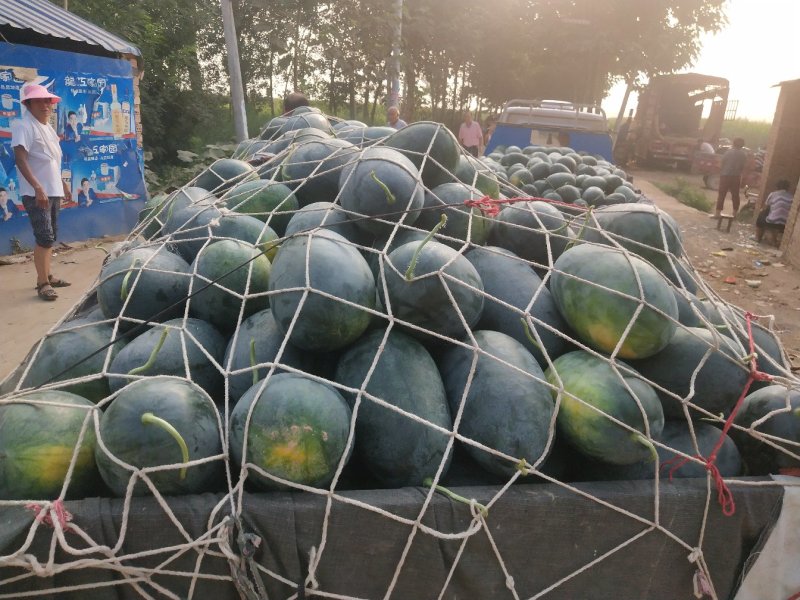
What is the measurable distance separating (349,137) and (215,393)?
2.11 m

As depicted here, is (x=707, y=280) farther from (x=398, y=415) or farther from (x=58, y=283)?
(x=58, y=283)

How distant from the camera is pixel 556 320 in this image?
188cm

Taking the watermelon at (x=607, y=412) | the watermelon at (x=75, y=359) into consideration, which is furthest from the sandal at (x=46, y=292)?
the watermelon at (x=607, y=412)

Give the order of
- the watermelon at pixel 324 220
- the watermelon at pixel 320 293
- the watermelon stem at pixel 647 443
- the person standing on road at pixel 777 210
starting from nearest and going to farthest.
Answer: the watermelon stem at pixel 647 443 < the watermelon at pixel 320 293 < the watermelon at pixel 324 220 < the person standing on road at pixel 777 210

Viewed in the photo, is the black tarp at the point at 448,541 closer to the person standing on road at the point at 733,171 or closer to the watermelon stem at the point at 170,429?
the watermelon stem at the point at 170,429

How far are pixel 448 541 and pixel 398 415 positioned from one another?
0.32 metres

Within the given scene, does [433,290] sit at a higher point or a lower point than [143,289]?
higher

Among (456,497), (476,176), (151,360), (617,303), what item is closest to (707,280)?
(476,176)

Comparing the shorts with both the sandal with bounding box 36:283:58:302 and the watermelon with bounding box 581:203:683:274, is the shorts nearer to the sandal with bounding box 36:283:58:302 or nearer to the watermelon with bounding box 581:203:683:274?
the sandal with bounding box 36:283:58:302

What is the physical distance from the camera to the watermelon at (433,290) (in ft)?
5.35

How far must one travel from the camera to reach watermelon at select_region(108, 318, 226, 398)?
165 centimetres

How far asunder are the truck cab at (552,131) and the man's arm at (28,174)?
5807 millimetres

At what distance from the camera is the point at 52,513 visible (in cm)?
121

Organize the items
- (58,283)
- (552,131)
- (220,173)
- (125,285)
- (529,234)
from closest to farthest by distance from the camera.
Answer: (125,285), (529,234), (220,173), (58,283), (552,131)
